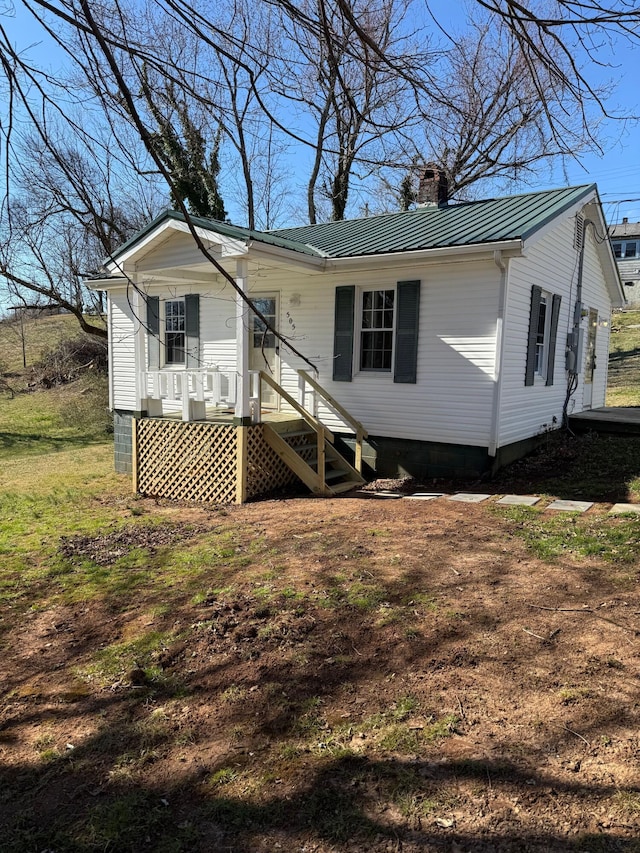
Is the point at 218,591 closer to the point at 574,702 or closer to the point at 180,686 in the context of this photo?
the point at 180,686

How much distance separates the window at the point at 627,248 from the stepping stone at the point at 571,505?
47140 mm

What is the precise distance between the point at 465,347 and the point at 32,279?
610 inches

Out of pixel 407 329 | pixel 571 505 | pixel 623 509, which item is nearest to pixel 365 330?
pixel 407 329

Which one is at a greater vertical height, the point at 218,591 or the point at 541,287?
the point at 541,287

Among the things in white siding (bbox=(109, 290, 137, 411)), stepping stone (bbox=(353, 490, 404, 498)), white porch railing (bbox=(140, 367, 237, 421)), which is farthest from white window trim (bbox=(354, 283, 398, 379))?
white siding (bbox=(109, 290, 137, 411))

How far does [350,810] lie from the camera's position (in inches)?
91.4

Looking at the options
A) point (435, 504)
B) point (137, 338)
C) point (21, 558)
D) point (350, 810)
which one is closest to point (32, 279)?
point (137, 338)

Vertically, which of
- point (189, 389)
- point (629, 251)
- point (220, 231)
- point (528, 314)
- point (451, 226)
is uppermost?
point (629, 251)

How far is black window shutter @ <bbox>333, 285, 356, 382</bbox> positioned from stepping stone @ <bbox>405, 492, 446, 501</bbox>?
245 centimetres

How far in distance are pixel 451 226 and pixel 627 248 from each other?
1803 inches

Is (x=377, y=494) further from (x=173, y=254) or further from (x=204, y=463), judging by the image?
(x=173, y=254)

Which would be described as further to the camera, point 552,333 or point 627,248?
point 627,248

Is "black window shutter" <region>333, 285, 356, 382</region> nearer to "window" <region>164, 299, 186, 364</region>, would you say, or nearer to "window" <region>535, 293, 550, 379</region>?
"window" <region>535, 293, 550, 379</region>

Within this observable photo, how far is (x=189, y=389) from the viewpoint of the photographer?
30.7 ft
